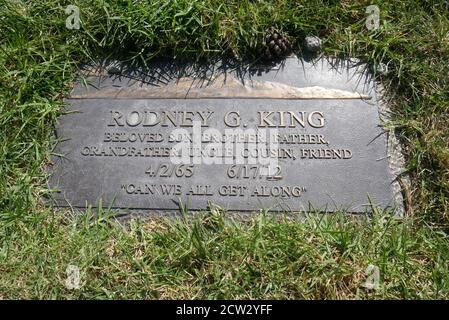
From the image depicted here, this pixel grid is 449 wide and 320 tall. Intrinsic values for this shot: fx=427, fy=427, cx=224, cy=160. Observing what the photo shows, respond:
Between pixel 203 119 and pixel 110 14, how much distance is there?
80 centimetres

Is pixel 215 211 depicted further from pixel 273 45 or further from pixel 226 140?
pixel 273 45

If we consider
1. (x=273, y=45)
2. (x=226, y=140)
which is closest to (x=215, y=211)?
(x=226, y=140)

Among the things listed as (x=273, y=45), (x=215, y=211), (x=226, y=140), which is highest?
(x=273, y=45)

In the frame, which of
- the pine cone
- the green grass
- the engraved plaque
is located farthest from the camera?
the pine cone

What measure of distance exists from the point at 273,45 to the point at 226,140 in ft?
1.88

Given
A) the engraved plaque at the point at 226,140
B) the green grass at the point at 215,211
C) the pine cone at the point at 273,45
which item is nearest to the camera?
the green grass at the point at 215,211

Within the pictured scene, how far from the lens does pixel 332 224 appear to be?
1941 millimetres

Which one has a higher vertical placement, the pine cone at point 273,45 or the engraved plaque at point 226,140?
the pine cone at point 273,45

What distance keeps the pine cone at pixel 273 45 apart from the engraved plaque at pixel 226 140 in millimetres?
72

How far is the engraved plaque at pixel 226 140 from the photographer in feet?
6.66

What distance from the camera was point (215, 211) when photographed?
6.52 ft

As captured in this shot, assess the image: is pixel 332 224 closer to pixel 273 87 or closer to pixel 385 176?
pixel 385 176

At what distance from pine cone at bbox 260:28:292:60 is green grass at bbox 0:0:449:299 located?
2.0 inches

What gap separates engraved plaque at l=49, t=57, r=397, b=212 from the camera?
203 centimetres
